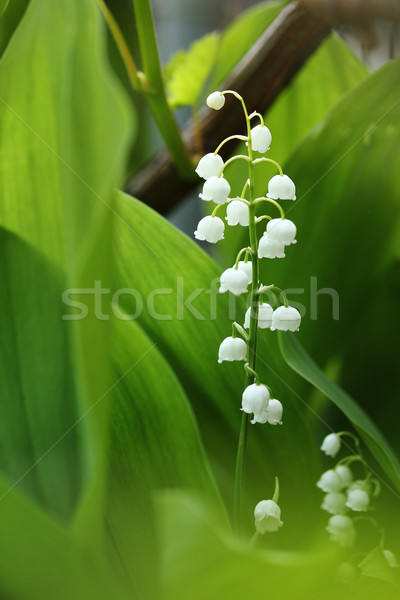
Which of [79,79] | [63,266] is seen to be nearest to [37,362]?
[63,266]

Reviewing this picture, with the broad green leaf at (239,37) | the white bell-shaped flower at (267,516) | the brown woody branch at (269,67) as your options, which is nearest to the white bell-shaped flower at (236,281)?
the white bell-shaped flower at (267,516)

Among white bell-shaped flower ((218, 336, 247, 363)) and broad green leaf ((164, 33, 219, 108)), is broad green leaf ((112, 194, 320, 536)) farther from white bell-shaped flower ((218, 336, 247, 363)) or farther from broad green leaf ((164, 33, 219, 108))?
broad green leaf ((164, 33, 219, 108))

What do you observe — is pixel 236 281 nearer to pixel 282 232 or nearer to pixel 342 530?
pixel 282 232

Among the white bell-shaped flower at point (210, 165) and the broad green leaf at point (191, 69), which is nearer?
the white bell-shaped flower at point (210, 165)

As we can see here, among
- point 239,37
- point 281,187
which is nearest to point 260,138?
point 281,187

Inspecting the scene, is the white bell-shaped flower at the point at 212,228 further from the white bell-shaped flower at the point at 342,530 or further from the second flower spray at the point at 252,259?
the white bell-shaped flower at the point at 342,530

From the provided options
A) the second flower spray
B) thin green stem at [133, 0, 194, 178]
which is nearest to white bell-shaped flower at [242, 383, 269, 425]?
the second flower spray

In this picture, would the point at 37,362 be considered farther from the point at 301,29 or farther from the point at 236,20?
the point at 236,20

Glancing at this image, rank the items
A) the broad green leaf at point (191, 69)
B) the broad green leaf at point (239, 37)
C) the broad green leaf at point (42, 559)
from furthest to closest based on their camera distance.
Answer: the broad green leaf at point (239, 37) < the broad green leaf at point (191, 69) < the broad green leaf at point (42, 559)
